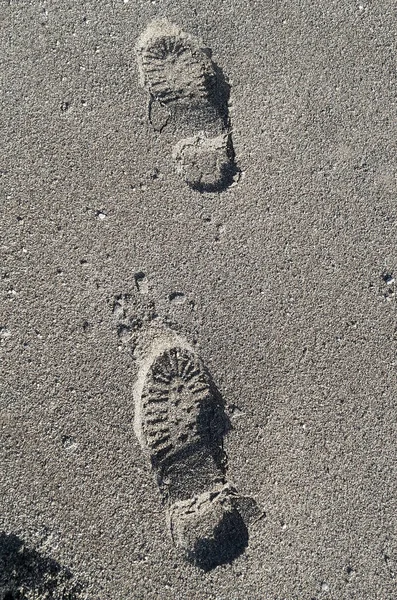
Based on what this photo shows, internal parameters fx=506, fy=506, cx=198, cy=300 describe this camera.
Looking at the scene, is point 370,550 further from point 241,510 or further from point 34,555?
point 34,555

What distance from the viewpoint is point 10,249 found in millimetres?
2393

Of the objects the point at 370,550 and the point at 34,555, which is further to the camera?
the point at 370,550

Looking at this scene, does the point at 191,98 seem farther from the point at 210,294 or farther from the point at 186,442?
the point at 186,442

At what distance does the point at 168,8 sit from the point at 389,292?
1.81 m

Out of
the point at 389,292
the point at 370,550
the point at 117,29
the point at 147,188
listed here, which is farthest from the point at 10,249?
the point at 370,550

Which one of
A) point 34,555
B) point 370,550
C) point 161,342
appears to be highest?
point 161,342

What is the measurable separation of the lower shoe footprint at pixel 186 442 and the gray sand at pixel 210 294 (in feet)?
0.19

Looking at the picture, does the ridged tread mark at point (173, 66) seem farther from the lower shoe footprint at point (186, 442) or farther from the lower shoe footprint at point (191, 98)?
the lower shoe footprint at point (186, 442)

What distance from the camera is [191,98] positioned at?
8.38ft

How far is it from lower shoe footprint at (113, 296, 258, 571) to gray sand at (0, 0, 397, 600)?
0.19ft

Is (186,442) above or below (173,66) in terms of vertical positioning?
below

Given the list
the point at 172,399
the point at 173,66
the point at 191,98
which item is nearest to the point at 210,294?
the point at 172,399

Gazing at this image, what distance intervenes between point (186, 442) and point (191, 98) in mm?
1715

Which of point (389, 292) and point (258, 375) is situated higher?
point (389, 292)
